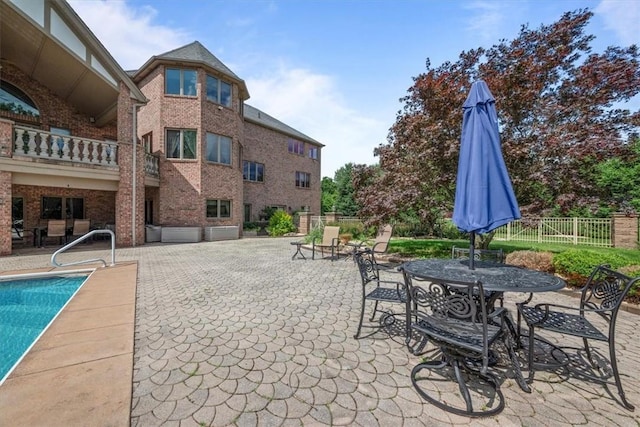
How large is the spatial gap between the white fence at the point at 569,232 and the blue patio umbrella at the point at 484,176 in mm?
13278

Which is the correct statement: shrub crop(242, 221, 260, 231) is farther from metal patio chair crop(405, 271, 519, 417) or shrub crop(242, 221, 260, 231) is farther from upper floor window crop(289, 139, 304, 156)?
metal patio chair crop(405, 271, 519, 417)

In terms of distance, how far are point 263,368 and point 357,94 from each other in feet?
35.6

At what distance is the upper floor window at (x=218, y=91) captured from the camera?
15.1 metres

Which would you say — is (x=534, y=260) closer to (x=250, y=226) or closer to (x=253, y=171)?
(x=250, y=226)

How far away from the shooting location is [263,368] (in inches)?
114

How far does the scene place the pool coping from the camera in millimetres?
2182

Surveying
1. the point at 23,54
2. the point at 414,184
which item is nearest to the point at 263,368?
the point at 414,184

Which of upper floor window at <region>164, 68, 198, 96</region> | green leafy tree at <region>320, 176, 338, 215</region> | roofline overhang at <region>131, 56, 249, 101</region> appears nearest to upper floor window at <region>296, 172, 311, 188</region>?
green leafy tree at <region>320, 176, 338, 215</region>

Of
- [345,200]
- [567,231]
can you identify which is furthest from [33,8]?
[345,200]

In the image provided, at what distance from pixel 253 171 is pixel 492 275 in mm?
19105

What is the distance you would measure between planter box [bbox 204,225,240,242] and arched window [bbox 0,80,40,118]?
9153 mm

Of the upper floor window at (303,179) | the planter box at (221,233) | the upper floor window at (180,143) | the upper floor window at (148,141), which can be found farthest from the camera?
the upper floor window at (303,179)

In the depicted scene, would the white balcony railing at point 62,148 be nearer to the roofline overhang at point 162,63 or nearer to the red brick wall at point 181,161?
the red brick wall at point 181,161

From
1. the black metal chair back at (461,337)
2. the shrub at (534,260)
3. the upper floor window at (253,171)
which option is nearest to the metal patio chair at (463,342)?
the black metal chair back at (461,337)
